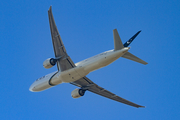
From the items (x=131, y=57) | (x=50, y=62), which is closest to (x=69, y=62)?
(x=50, y=62)

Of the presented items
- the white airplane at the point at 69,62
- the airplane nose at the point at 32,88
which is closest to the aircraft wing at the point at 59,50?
the white airplane at the point at 69,62

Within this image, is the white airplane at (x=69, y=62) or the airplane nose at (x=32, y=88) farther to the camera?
the airplane nose at (x=32, y=88)

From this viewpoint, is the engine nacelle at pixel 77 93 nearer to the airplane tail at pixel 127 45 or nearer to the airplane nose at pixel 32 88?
the airplane nose at pixel 32 88

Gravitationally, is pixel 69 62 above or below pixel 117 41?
above

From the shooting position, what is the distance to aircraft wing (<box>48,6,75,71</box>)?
80.7 ft

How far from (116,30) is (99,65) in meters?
5.05

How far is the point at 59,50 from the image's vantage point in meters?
26.8

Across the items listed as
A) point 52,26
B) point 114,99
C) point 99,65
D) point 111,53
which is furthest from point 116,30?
point 114,99

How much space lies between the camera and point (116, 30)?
979 inches

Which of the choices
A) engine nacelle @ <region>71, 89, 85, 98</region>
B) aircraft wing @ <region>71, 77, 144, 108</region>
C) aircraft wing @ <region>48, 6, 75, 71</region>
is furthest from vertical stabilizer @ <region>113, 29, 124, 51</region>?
engine nacelle @ <region>71, 89, 85, 98</region>

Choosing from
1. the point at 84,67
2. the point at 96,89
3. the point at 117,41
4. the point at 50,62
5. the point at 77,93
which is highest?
the point at 50,62

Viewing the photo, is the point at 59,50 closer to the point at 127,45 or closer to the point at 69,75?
the point at 69,75

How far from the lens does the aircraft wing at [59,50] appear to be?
24.6 m

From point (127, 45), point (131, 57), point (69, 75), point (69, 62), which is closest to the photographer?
point (127, 45)
